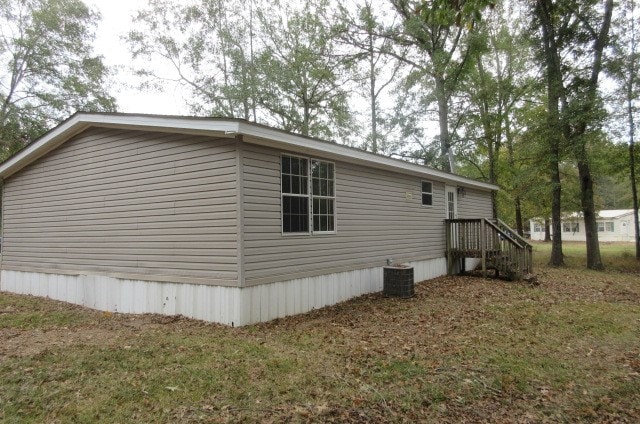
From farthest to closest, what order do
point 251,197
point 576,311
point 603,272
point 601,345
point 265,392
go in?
point 603,272 < point 576,311 < point 251,197 < point 601,345 < point 265,392

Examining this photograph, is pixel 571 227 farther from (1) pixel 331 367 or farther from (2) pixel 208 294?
(1) pixel 331 367

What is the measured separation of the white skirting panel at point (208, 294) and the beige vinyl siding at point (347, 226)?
0.24m

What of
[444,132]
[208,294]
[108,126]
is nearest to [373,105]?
[444,132]

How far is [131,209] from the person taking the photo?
733 centimetres

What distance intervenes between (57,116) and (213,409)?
823 inches

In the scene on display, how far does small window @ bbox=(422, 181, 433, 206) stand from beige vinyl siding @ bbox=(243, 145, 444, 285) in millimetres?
193

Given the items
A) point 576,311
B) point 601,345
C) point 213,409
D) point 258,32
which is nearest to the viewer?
point 213,409

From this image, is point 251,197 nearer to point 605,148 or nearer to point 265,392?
point 265,392

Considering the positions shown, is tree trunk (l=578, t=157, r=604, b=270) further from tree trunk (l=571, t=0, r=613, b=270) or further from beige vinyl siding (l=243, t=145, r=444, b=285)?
beige vinyl siding (l=243, t=145, r=444, b=285)

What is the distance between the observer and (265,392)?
3672 mm

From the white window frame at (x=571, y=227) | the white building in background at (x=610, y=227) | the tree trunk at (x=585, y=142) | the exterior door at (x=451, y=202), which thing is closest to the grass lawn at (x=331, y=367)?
the exterior door at (x=451, y=202)

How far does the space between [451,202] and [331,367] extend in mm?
9605

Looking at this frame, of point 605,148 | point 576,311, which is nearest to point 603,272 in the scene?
point 605,148

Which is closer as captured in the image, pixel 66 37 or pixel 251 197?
pixel 251 197
